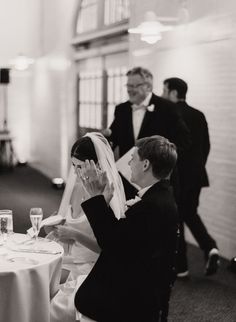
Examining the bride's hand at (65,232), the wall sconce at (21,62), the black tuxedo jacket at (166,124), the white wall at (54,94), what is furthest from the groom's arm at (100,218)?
the wall sconce at (21,62)

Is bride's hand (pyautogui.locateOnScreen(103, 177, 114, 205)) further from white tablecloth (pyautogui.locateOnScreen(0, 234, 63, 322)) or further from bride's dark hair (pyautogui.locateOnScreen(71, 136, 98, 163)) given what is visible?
bride's dark hair (pyautogui.locateOnScreen(71, 136, 98, 163))

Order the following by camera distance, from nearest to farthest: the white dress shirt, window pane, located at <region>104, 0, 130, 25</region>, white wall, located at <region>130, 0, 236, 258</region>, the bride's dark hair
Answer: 1. the bride's dark hair
2. the white dress shirt
3. white wall, located at <region>130, 0, 236, 258</region>
4. window pane, located at <region>104, 0, 130, 25</region>

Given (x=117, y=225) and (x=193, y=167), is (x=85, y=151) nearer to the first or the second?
(x=117, y=225)

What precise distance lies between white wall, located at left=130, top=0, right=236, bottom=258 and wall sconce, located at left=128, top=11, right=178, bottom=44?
0.17 metres

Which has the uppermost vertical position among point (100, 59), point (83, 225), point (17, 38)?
point (17, 38)

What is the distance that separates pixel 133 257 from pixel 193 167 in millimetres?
2764

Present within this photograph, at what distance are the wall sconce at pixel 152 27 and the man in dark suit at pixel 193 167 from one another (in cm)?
148

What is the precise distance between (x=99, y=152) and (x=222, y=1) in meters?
2.83

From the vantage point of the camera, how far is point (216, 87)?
5.49 meters

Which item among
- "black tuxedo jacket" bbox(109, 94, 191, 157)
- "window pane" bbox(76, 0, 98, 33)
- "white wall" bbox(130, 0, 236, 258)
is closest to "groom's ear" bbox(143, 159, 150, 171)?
"black tuxedo jacket" bbox(109, 94, 191, 157)

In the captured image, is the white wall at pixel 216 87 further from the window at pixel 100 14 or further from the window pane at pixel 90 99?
the window pane at pixel 90 99

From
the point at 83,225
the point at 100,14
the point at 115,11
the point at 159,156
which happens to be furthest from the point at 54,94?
the point at 159,156

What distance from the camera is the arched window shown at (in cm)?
785

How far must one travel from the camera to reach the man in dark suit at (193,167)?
482 centimetres
